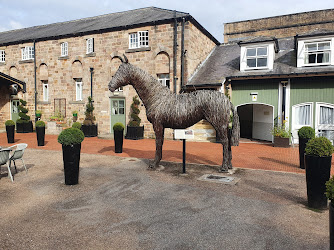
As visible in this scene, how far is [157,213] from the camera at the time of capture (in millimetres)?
4453

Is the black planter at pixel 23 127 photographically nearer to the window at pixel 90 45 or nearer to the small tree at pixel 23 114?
the small tree at pixel 23 114

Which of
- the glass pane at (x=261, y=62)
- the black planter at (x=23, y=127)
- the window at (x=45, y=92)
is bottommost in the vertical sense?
the black planter at (x=23, y=127)

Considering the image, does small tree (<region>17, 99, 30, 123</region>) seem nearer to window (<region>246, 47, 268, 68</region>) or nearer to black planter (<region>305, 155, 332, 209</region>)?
window (<region>246, 47, 268, 68</region>)

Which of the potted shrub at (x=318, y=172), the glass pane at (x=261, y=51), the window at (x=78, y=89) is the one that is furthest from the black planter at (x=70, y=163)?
the window at (x=78, y=89)

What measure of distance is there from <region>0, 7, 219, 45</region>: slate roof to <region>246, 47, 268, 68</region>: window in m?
4.02

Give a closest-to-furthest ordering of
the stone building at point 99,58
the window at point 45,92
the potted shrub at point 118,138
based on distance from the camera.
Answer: the potted shrub at point 118,138
the stone building at point 99,58
the window at point 45,92

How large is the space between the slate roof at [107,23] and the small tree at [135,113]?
16.2ft

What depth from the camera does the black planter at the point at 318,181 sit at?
4.65 m

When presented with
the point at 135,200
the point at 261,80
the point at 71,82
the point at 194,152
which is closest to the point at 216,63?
the point at 261,80

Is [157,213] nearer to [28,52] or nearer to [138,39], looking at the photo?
[138,39]

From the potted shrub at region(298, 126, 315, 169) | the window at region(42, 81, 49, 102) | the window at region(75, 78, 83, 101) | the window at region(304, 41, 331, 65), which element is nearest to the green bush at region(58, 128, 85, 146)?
the potted shrub at region(298, 126, 315, 169)

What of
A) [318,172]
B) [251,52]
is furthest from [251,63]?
[318,172]

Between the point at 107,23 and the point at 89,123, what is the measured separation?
296 inches

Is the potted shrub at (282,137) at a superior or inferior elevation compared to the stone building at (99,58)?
inferior
